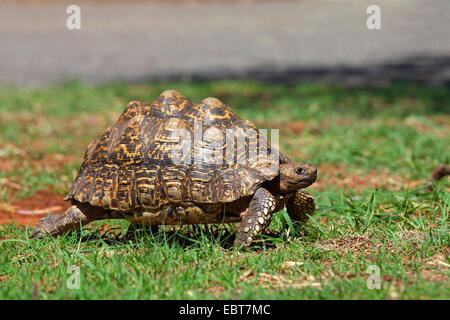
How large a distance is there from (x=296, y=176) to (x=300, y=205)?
0.49m

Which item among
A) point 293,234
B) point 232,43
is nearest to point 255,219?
point 293,234

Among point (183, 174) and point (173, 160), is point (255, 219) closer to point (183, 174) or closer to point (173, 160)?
point (183, 174)

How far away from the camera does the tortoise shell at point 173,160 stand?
3.91 metres

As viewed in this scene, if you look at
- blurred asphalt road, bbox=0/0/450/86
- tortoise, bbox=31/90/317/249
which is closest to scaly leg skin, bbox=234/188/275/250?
tortoise, bbox=31/90/317/249

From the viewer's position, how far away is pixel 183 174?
13.0ft

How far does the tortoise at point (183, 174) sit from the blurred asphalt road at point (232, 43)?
7734mm

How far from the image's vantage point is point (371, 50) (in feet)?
46.4

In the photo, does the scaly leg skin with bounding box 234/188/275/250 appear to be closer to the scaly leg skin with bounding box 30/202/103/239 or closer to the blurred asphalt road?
the scaly leg skin with bounding box 30/202/103/239

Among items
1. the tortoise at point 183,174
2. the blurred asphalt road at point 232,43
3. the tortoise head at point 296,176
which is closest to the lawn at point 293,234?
the tortoise at point 183,174

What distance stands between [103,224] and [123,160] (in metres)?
0.90

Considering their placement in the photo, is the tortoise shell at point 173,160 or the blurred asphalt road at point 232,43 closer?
the tortoise shell at point 173,160

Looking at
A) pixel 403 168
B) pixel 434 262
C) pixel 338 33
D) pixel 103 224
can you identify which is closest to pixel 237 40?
pixel 338 33

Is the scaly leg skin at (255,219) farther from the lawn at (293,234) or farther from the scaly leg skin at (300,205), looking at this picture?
the scaly leg skin at (300,205)
